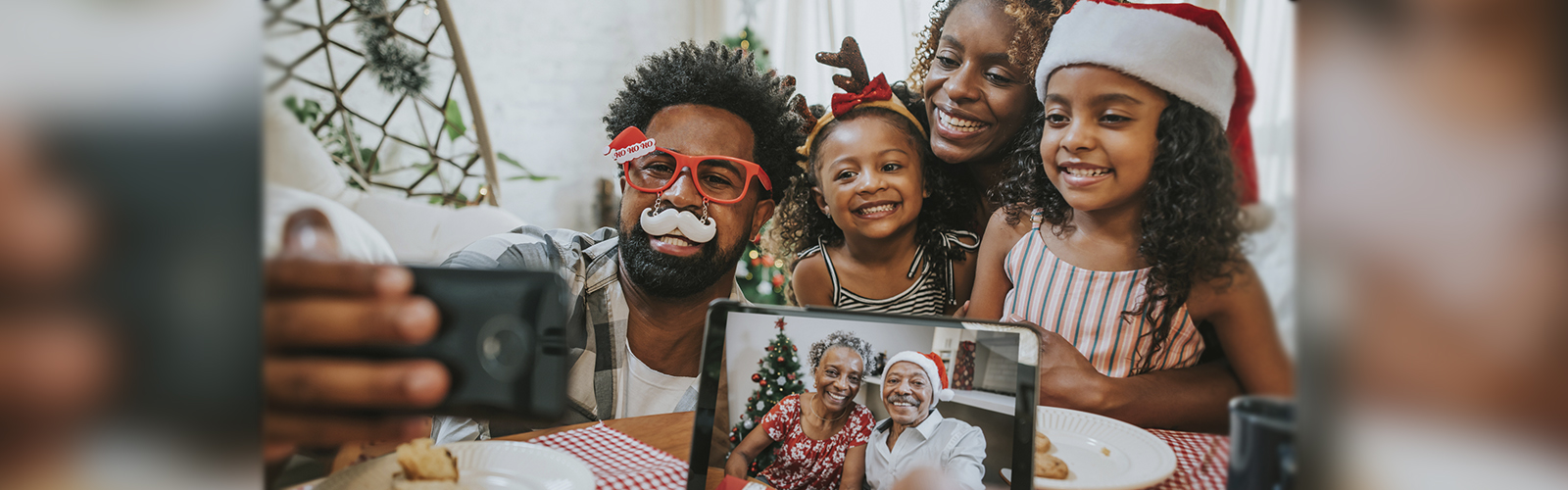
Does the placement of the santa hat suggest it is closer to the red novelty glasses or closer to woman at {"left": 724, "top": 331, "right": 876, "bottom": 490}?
woman at {"left": 724, "top": 331, "right": 876, "bottom": 490}

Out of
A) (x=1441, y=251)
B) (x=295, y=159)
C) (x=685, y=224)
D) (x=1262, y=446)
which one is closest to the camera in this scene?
(x=1441, y=251)

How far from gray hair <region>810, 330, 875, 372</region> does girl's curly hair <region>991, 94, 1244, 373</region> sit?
306mm

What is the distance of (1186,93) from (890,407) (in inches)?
17.5

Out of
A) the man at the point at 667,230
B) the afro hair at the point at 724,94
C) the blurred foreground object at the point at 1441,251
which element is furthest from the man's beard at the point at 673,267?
the blurred foreground object at the point at 1441,251

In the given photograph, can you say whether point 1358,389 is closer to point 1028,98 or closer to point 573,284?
point 1028,98

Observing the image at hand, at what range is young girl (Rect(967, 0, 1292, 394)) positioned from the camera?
70 centimetres

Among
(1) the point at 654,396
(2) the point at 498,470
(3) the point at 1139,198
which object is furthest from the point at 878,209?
(2) the point at 498,470

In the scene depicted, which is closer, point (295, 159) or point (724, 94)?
point (295, 159)

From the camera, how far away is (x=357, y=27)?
82 cm

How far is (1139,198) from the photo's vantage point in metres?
0.75

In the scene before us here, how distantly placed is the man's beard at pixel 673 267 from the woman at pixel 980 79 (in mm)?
326

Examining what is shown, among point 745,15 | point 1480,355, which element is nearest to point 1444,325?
point 1480,355

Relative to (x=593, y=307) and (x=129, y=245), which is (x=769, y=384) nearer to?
(x=593, y=307)

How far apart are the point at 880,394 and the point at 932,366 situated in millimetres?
60
